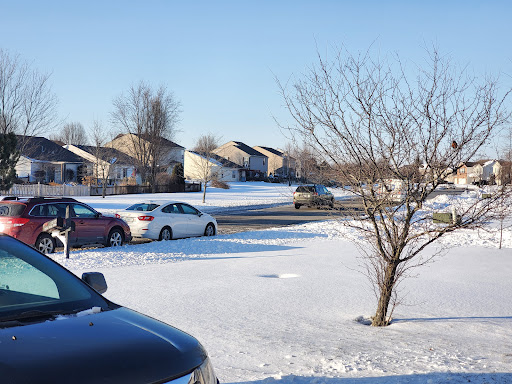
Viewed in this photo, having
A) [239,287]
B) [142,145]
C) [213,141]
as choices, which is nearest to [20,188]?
[142,145]

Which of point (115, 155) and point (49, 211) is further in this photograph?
point (115, 155)

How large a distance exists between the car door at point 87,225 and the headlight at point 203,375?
12.4 meters

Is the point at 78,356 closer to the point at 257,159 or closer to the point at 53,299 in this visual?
the point at 53,299

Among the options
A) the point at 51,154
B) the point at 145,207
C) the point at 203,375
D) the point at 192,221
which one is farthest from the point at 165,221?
the point at 51,154

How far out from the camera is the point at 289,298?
345 inches

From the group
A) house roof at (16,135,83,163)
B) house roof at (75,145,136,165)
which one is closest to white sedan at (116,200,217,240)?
house roof at (75,145,136,165)

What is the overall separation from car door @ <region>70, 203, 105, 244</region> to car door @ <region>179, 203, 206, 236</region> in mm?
3475

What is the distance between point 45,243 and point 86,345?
1183cm

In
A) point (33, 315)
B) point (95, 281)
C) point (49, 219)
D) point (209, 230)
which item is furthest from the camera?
point (209, 230)

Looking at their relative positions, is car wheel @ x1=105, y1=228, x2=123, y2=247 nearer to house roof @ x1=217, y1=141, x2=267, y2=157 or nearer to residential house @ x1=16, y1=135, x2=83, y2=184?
residential house @ x1=16, y1=135, x2=83, y2=184

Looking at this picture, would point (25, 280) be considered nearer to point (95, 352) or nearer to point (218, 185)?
point (95, 352)

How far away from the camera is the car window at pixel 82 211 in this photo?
1527 cm

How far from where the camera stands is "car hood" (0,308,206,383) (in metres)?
2.76

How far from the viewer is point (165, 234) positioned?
58.1ft
